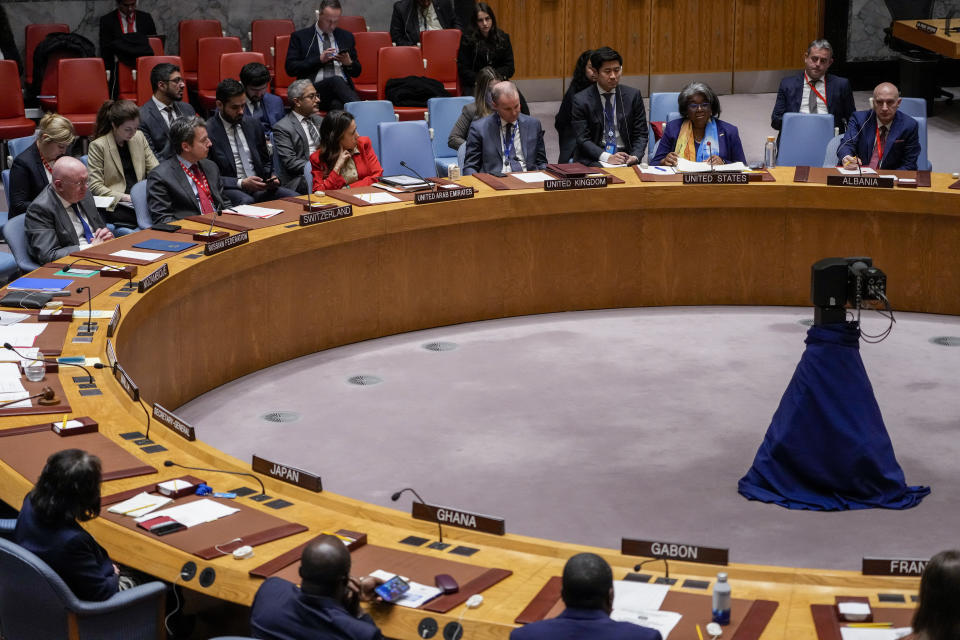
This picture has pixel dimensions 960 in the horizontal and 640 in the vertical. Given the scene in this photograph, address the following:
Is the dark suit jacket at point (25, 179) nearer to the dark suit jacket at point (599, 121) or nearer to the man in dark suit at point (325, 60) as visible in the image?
the man in dark suit at point (325, 60)

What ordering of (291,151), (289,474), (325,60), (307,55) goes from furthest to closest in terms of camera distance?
(307,55) < (325,60) < (291,151) < (289,474)

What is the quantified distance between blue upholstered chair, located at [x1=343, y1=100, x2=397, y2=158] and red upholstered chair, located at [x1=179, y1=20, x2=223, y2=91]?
2.85 metres

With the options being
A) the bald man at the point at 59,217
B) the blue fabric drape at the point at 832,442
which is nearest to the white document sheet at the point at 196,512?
the blue fabric drape at the point at 832,442

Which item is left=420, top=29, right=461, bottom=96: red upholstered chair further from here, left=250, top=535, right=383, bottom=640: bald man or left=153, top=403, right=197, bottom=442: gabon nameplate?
left=250, top=535, right=383, bottom=640: bald man

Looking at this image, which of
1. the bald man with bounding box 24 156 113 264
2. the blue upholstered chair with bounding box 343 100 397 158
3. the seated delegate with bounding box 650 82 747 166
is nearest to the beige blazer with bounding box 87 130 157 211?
the bald man with bounding box 24 156 113 264

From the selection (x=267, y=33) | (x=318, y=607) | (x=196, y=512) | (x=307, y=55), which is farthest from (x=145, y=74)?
(x=318, y=607)

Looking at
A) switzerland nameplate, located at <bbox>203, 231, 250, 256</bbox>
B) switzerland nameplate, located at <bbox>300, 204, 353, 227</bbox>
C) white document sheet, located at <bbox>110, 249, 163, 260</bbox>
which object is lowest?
white document sheet, located at <bbox>110, 249, 163, 260</bbox>

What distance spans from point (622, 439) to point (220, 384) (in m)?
2.13

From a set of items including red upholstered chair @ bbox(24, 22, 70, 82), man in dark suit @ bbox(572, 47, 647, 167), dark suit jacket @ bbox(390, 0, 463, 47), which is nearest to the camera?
man in dark suit @ bbox(572, 47, 647, 167)

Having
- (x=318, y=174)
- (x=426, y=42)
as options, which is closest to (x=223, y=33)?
(x=426, y=42)

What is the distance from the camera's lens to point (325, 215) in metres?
6.77

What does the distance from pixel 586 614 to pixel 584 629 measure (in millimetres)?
41

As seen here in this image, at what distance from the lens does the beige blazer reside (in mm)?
7621

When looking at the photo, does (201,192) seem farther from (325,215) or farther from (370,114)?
(370,114)
